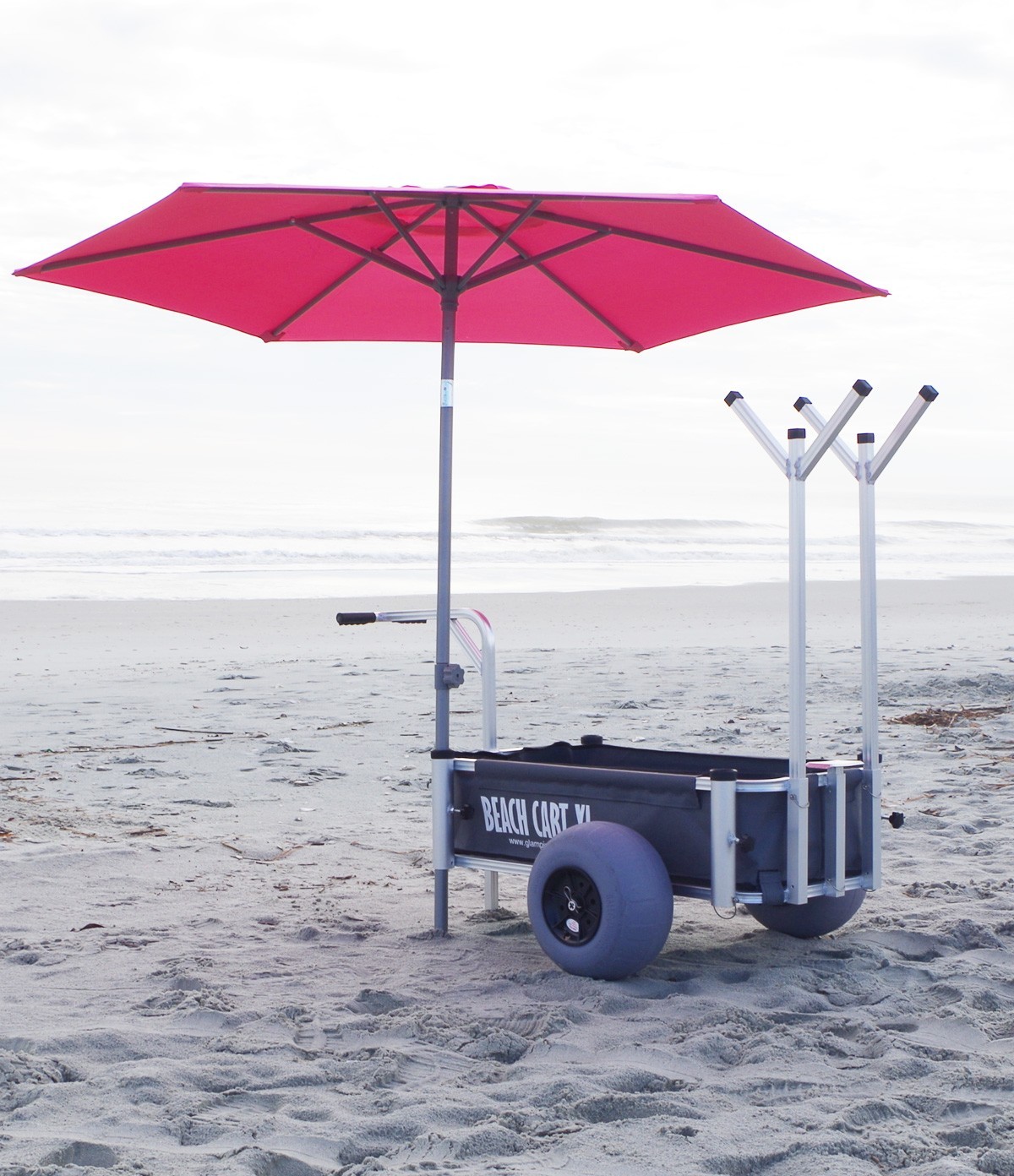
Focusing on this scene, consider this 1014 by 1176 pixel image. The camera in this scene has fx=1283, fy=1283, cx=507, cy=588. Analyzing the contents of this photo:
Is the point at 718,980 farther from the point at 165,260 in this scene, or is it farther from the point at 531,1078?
the point at 165,260

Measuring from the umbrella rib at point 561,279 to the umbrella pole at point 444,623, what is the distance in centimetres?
12

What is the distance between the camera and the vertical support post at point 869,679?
3.50 m

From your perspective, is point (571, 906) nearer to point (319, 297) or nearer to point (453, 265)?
point (453, 265)

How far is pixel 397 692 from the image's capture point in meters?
8.73

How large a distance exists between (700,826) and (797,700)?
416 mm

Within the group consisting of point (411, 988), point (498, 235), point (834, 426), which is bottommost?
point (411, 988)

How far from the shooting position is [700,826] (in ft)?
11.0

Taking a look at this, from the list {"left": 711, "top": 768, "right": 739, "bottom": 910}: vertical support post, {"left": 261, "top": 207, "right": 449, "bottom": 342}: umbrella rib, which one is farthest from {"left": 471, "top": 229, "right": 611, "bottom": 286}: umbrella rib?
{"left": 711, "top": 768, "right": 739, "bottom": 910}: vertical support post

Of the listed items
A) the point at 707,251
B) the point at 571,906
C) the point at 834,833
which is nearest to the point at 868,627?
the point at 834,833

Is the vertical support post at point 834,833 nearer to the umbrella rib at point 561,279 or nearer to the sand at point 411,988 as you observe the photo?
the sand at point 411,988

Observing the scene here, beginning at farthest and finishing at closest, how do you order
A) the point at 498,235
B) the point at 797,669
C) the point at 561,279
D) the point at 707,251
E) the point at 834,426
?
the point at 561,279
the point at 498,235
the point at 707,251
the point at 797,669
the point at 834,426

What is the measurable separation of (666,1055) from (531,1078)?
1.10 feet

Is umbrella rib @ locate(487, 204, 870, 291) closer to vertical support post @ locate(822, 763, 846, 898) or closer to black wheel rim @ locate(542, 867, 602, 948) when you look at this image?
vertical support post @ locate(822, 763, 846, 898)

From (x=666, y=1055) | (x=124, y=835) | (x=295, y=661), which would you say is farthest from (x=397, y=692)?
(x=666, y=1055)
